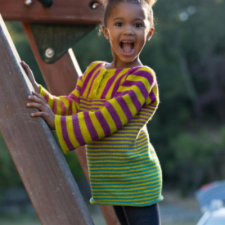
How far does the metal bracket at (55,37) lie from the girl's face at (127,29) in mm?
369

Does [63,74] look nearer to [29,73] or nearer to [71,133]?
[29,73]

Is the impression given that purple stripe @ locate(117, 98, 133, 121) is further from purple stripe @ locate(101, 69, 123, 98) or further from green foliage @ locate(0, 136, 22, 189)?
green foliage @ locate(0, 136, 22, 189)

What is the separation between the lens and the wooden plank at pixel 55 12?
1.39 m

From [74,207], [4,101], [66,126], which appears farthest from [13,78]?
[74,207]

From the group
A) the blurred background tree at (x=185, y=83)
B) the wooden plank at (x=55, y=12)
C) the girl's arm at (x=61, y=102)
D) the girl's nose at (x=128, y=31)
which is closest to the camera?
the girl's nose at (x=128, y=31)

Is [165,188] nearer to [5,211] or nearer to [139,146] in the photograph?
[5,211]

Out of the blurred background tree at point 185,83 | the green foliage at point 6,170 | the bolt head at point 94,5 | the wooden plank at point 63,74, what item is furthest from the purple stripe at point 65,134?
the blurred background tree at point 185,83

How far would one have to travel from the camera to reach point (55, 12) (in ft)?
4.71

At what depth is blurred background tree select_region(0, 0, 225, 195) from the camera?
1429 centimetres

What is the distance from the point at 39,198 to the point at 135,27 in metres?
0.49

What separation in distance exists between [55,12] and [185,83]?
47.6ft

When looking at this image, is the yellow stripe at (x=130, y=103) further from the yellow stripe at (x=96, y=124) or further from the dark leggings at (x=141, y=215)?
the dark leggings at (x=141, y=215)

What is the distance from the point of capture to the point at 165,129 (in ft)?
51.2

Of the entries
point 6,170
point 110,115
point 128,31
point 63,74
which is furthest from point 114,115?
point 6,170
